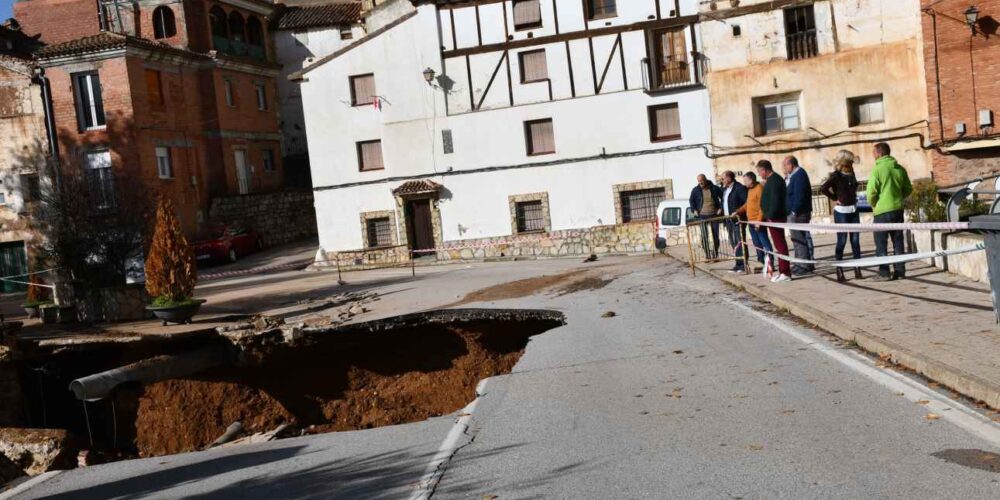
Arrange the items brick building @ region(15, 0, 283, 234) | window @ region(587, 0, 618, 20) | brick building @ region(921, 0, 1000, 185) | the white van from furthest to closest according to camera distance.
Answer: brick building @ region(15, 0, 283, 234) < window @ region(587, 0, 618, 20) < brick building @ region(921, 0, 1000, 185) < the white van

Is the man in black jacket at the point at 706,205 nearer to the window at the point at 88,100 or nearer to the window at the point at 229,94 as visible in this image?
the window at the point at 88,100

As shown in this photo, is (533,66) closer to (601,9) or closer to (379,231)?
(601,9)

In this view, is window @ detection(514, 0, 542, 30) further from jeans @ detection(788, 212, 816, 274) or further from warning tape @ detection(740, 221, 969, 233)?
jeans @ detection(788, 212, 816, 274)

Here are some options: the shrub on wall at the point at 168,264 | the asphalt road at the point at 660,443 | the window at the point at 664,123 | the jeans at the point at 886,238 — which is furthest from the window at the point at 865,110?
the asphalt road at the point at 660,443

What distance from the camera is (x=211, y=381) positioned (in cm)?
1711

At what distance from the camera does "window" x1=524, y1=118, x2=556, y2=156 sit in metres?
34.9

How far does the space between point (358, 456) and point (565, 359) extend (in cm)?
380

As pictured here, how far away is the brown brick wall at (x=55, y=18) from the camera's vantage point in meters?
47.7

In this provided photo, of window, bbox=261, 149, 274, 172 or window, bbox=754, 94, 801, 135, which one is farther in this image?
window, bbox=261, 149, 274, 172

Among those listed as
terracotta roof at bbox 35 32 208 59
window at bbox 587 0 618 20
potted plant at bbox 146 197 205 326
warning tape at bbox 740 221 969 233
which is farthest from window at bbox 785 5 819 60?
terracotta roof at bbox 35 32 208 59

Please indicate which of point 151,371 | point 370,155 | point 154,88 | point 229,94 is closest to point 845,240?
point 151,371

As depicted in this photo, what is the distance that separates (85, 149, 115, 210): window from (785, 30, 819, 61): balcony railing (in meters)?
22.0

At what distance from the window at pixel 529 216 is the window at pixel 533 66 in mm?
4477

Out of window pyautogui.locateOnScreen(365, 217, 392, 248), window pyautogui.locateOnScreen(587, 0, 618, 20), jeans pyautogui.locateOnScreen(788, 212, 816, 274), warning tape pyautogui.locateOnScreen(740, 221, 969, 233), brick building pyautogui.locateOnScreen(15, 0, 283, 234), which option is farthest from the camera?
brick building pyautogui.locateOnScreen(15, 0, 283, 234)
